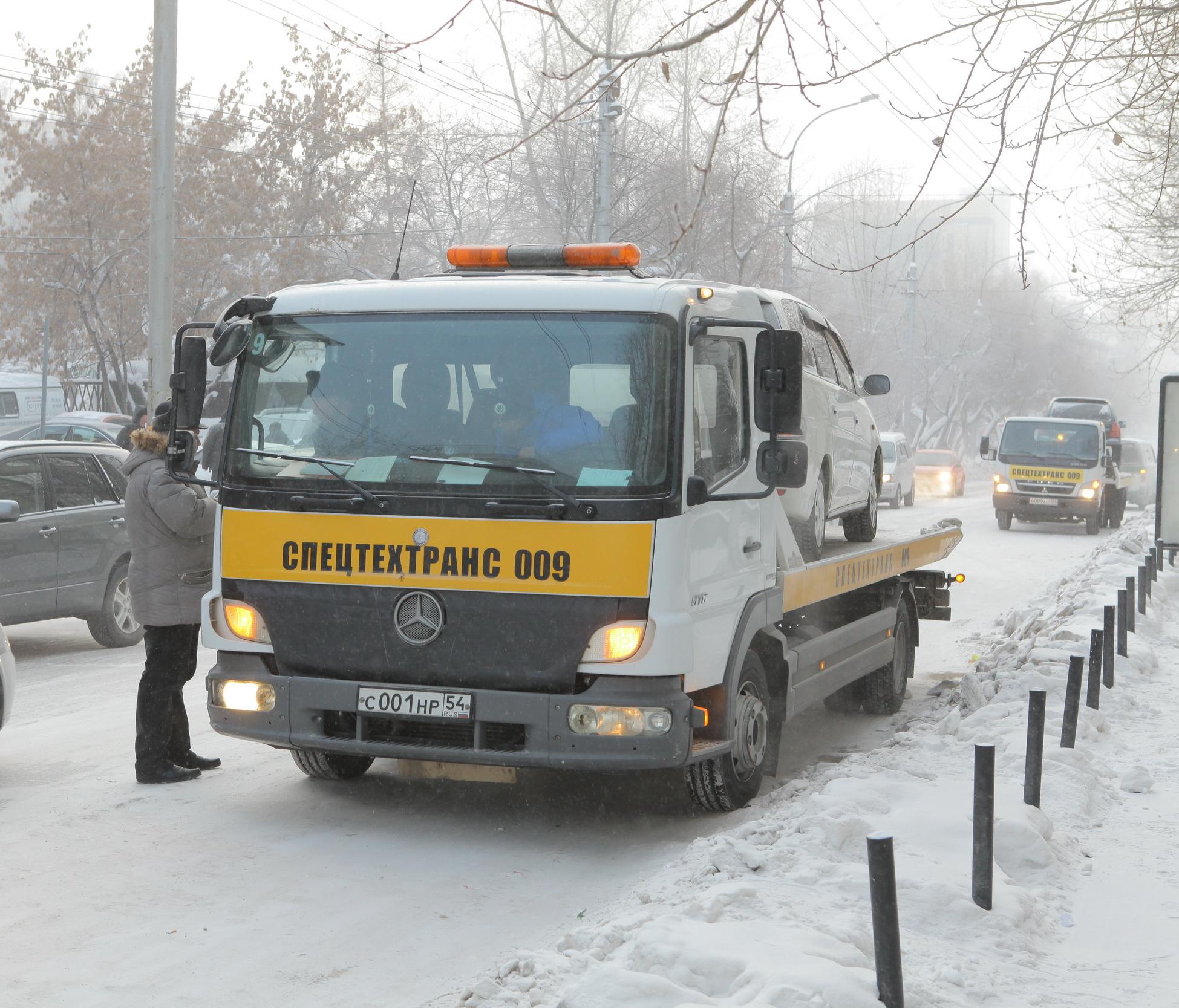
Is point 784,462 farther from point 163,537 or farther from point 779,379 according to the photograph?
point 163,537

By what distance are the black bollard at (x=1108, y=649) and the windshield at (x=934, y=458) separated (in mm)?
32443

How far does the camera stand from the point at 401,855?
221 inches

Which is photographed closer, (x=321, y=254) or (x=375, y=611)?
(x=375, y=611)

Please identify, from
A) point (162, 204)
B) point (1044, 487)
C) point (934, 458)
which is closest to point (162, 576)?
point (162, 204)

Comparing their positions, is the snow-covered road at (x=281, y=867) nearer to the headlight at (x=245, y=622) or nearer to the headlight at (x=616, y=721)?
the headlight at (x=616, y=721)

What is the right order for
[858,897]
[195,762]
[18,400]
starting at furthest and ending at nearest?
[18,400] → [195,762] → [858,897]

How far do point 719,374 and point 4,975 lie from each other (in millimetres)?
3543

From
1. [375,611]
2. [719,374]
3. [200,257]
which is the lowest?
[375,611]

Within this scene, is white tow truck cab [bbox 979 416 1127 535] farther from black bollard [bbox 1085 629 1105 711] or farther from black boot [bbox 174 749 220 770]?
black boot [bbox 174 749 220 770]

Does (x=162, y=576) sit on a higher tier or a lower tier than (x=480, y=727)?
higher

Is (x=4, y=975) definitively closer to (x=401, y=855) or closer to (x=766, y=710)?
(x=401, y=855)

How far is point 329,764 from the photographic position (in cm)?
667

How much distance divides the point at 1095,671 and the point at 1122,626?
230 cm

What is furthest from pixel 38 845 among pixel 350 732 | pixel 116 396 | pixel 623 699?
pixel 116 396
